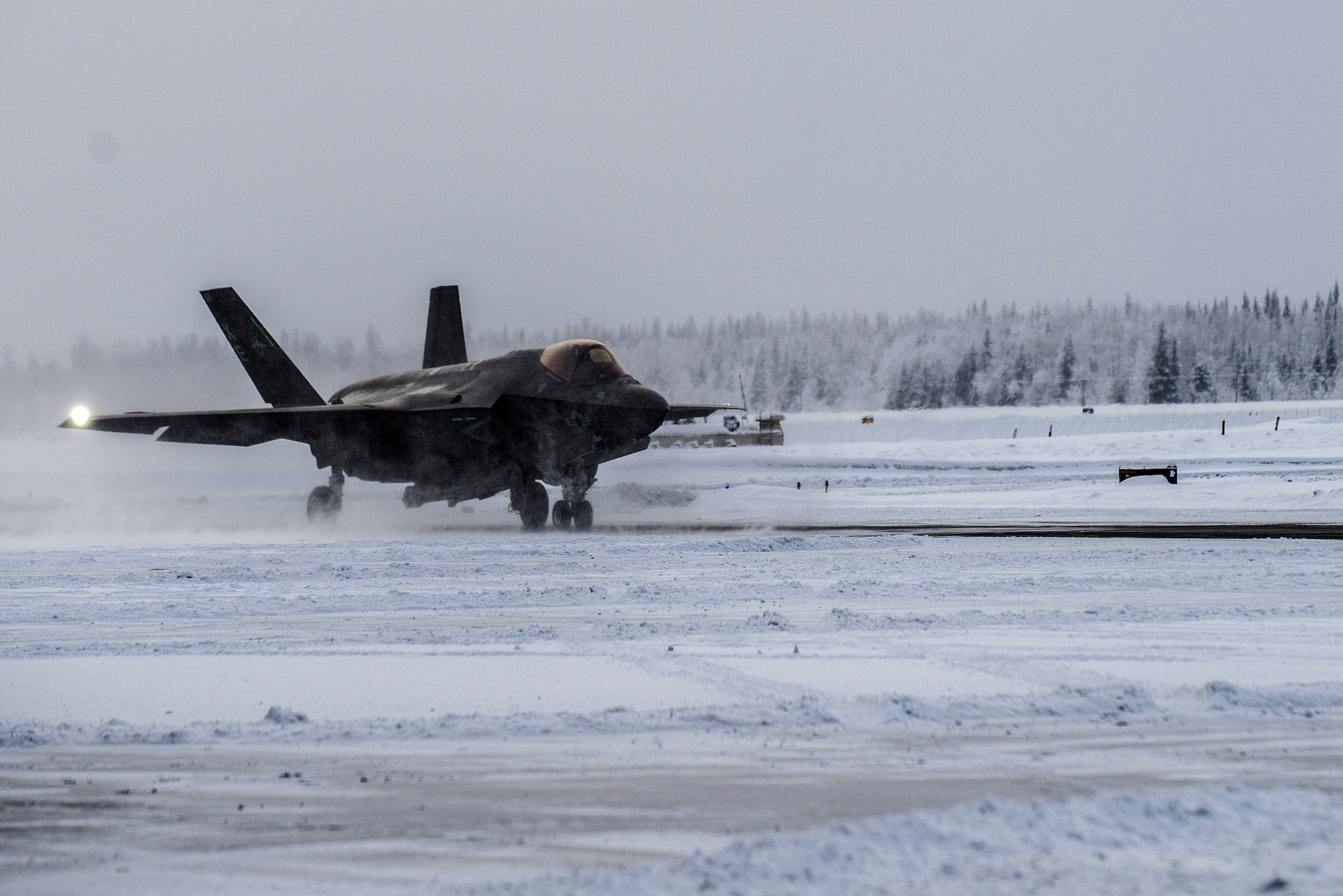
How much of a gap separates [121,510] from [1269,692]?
93.0 ft

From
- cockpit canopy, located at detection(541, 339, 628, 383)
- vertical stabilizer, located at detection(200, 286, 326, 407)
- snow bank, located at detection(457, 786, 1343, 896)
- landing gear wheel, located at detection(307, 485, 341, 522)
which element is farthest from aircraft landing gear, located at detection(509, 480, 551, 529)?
snow bank, located at detection(457, 786, 1343, 896)

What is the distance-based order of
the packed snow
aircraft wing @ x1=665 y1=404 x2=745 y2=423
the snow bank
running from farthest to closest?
aircraft wing @ x1=665 y1=404 x2=745 y2=423 < the packed snow < the snow bank

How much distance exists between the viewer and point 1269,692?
20.7ft

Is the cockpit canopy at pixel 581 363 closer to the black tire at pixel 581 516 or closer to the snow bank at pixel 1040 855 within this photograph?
the black tire at pixel 581 516

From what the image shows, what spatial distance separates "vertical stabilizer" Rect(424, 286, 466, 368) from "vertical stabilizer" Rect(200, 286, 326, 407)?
10.0ft

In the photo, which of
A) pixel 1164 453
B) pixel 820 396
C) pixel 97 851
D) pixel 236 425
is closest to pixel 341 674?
pixel 97 851

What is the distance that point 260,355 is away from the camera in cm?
2528

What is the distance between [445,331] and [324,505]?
505 cm

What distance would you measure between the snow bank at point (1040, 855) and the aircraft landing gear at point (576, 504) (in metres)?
16.6

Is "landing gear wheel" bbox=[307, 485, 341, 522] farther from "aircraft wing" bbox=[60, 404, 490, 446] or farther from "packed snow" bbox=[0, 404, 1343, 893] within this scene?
"packed snow" bbox=[0, 404, 1343, 893]

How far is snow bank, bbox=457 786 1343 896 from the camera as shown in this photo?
11.4 ft

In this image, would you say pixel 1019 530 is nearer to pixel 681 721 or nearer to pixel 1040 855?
pixel 681 721

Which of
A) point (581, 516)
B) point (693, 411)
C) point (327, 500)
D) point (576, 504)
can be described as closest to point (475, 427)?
point (576, 504)

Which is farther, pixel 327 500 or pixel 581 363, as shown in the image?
pixel 327 500
